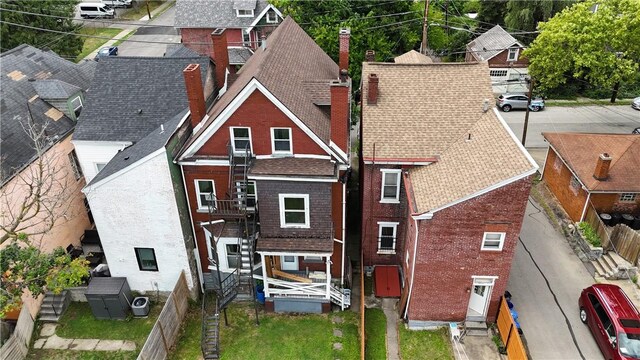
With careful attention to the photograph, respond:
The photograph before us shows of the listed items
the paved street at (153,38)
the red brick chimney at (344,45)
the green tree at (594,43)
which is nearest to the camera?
the red brick chimney at (344,45)

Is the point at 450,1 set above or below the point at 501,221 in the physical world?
above

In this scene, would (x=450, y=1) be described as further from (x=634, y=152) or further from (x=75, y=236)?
(x=75, y=236)

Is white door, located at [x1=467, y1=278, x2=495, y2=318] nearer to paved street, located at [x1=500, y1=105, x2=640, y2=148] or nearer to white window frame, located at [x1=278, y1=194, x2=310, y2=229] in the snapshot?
white window frame, located at [x1=278, y1=194, x2=310, y2=229]

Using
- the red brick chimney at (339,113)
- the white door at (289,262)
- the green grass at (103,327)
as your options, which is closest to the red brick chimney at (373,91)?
the red brick chimney at (339,113)

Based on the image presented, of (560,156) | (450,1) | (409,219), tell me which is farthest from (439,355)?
(450,1)

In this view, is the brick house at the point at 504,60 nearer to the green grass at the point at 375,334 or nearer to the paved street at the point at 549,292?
the paved street at the point at 549,292

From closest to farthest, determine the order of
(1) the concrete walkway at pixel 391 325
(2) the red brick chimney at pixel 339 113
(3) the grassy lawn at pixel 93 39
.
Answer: (2) the red brick chimney at pixel 339 113
(1) the concrete walkway at pixel 391 325
(3) the grassy lawn at pixel 93 39

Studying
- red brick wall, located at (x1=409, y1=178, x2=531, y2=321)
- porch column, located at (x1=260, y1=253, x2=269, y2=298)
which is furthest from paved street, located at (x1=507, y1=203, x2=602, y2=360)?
porch column, located at (x1=260, y1=253, x2=269, y2=298)
